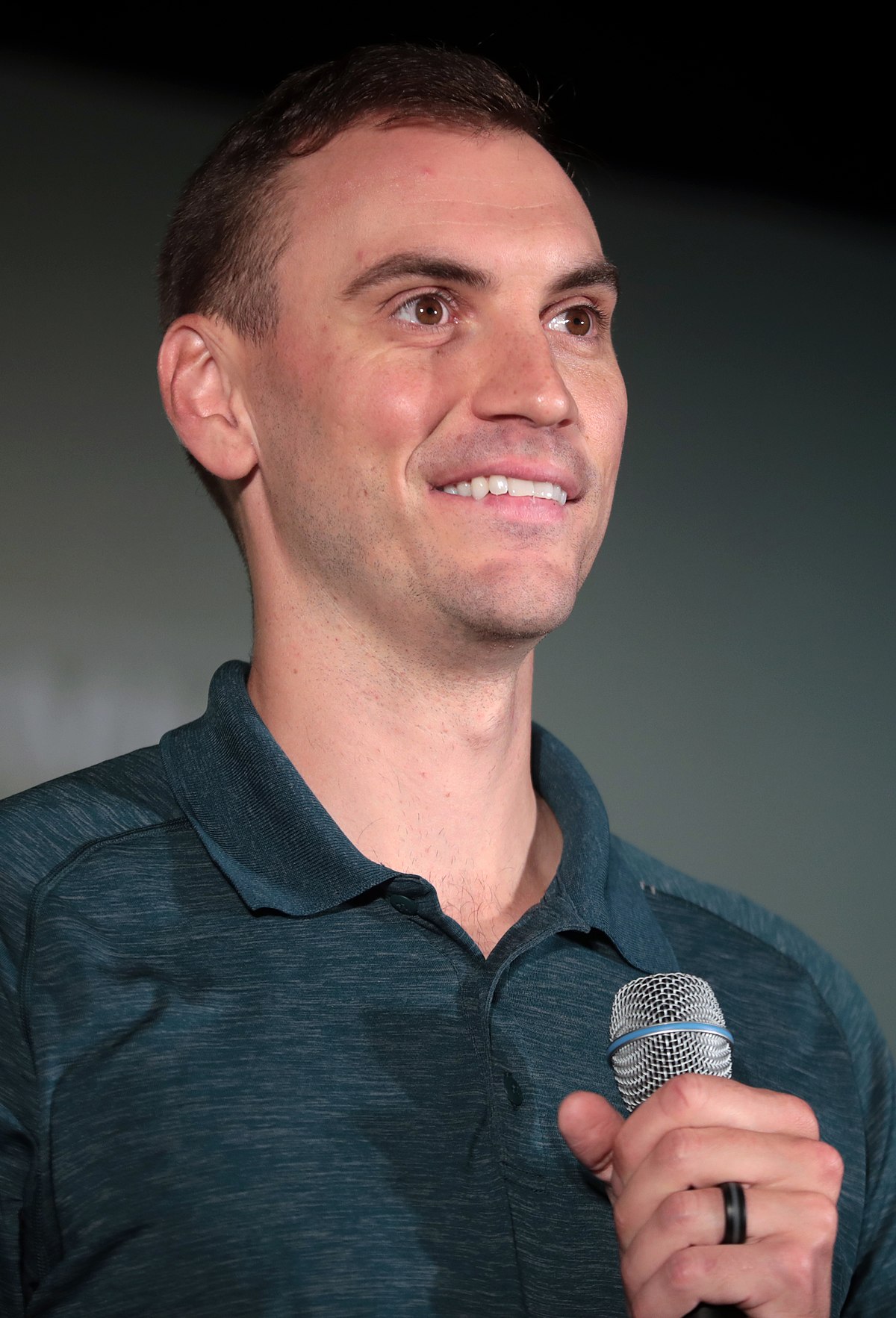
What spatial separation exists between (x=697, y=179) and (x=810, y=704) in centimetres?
117

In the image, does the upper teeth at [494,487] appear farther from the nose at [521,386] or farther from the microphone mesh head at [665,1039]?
the microphone mesh head at [665,1039]

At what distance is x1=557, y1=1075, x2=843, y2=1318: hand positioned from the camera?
88cm

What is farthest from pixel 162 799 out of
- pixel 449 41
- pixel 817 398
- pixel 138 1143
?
pixel 817 398

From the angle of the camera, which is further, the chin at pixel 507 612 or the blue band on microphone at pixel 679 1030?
the chin at pixel 507 612

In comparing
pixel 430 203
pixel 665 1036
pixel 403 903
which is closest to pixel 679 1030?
pixel 665 1036

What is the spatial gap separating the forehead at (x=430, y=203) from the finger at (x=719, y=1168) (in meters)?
0.90

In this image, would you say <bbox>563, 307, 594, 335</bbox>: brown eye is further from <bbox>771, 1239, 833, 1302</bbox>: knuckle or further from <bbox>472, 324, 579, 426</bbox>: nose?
<bbox>771, 1239, 833, 1302</bbox>: knuckle

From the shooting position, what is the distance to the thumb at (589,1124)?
0.93 m

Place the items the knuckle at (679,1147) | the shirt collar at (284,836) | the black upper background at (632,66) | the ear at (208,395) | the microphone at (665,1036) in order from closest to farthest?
1. the knuckle at (679,1147)
2. the microphone at (665,1036)
3. the shirt collar at (284,836)
4. the ear at (208,395)
5. the black upper background at (632,66)

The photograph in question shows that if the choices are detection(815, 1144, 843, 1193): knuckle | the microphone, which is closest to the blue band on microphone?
the microphone

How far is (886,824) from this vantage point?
290 centimetres

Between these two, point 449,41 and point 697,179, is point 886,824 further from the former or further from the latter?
point 449,41

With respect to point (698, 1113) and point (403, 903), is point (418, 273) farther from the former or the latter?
point (698, 1113)

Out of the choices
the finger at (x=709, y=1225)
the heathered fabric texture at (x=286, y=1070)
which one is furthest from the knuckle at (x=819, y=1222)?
the heathered fabric texture at (x=286, y=1070)
